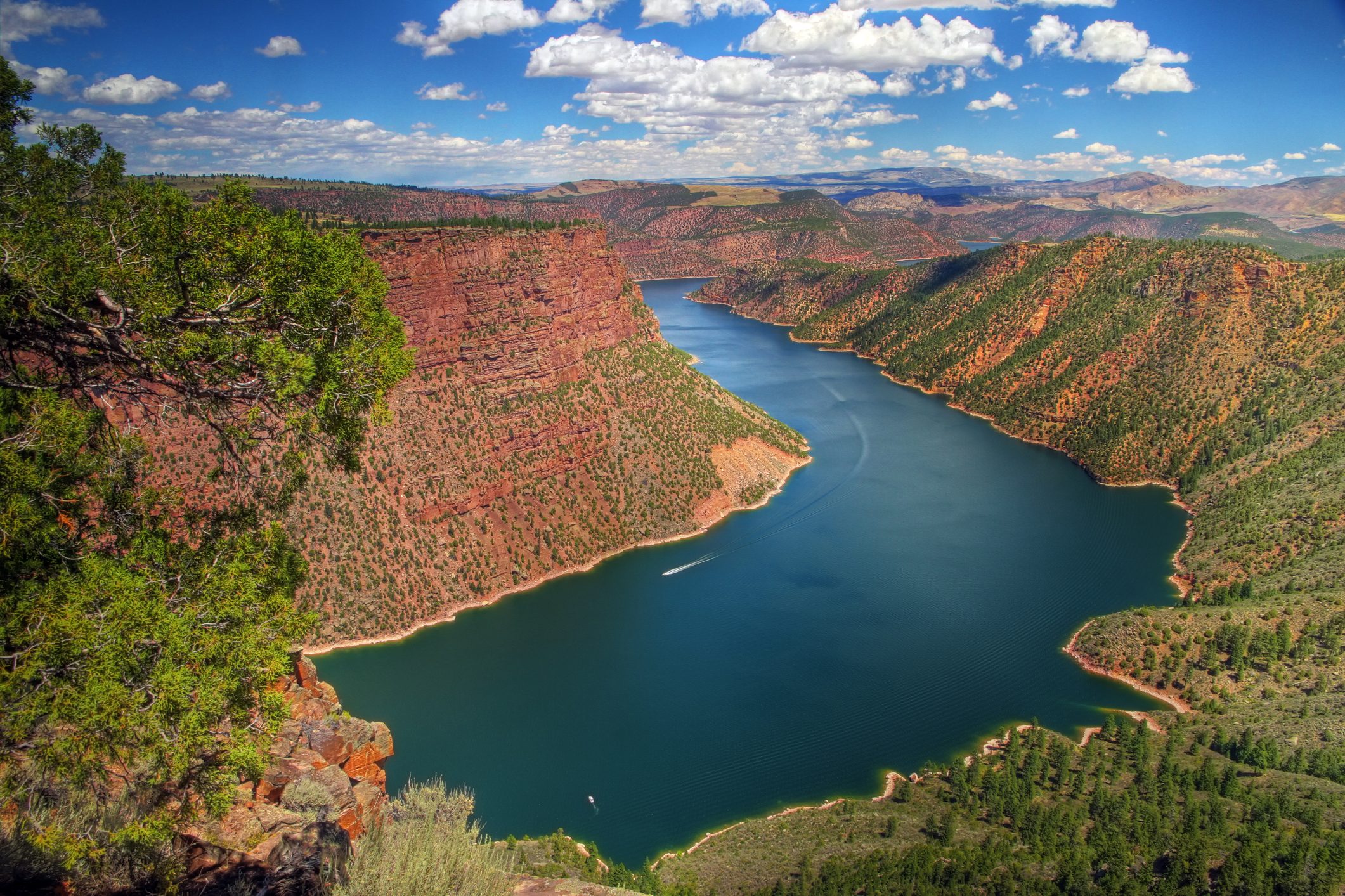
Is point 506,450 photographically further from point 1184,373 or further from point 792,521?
point 1184,373

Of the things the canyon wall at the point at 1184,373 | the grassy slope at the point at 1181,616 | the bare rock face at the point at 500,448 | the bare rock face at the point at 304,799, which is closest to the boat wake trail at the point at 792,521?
the bare rock face at the point at 500,448

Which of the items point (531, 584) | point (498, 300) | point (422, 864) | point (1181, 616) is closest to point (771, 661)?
point (531, 584)

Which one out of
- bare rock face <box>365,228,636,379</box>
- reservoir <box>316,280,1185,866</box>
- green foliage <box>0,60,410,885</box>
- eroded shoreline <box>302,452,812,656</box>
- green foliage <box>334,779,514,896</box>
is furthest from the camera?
bare rock face <box>365,228,636,379</box>

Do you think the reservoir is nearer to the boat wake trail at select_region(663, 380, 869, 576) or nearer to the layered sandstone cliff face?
the boat wake trail at select_region(663, 380, 869, 576)

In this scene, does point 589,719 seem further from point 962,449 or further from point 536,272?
point 962,449

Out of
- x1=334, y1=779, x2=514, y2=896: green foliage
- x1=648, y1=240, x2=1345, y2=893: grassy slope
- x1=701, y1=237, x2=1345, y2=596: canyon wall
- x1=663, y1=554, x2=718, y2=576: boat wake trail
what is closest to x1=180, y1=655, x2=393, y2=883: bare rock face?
x1=334, y1=779, x2=514, y2=896: green foliage

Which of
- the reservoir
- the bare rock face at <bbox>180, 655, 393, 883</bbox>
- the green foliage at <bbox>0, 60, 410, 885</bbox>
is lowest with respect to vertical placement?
the reservoir
